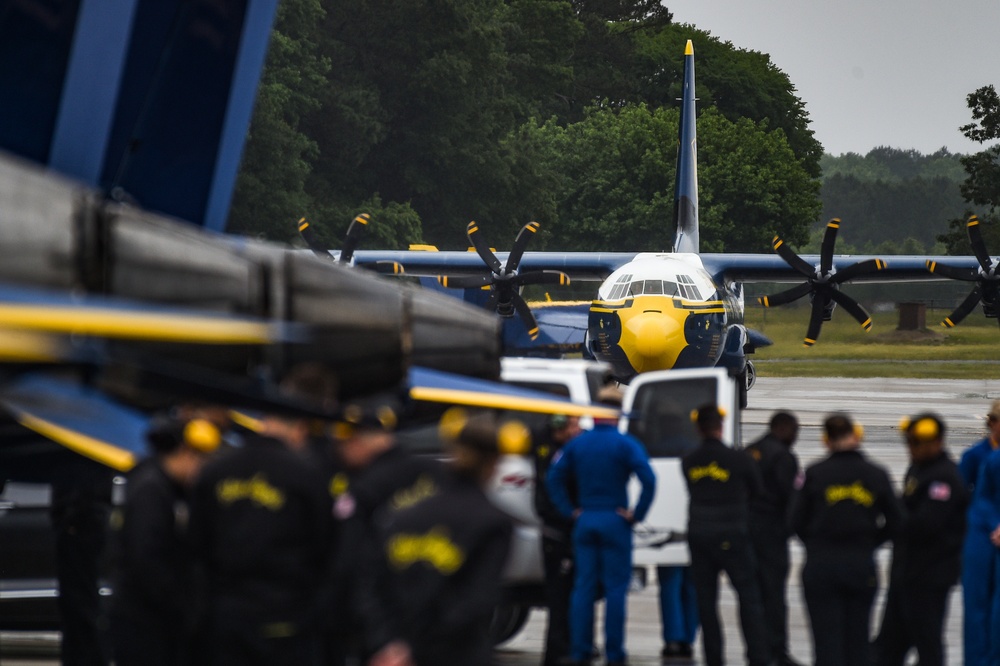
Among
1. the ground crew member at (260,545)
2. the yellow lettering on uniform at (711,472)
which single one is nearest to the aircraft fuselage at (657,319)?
the yellow lettering on uniform at (711,472)

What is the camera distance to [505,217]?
206 feet

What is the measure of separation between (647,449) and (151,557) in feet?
17.5

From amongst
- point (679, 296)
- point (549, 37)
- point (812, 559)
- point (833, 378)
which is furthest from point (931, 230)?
point (812, 559)

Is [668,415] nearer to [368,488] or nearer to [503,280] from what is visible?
[368,488]

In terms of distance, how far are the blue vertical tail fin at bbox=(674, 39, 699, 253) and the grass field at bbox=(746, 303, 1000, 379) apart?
17.2 meters

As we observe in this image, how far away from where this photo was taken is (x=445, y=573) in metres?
4.51

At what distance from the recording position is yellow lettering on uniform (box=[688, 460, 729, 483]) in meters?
8.67

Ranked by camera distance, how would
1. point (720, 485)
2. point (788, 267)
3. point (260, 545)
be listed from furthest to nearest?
point (788, 267)
point (720, 485)
point (260, 545)

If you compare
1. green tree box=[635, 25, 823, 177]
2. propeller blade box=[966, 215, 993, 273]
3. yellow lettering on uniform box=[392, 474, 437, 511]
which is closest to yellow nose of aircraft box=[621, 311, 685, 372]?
propeller blade box=[966, 215, 993, 273]

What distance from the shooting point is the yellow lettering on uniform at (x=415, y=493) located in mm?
4953

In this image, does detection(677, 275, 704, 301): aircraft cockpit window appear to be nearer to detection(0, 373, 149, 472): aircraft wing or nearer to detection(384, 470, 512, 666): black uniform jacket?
detection(0, 373, 149, 472): aircraft wing

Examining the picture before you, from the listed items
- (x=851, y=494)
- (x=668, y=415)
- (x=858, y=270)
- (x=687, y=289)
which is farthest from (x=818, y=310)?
(x=851, y=494)

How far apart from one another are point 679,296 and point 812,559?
16.7 m

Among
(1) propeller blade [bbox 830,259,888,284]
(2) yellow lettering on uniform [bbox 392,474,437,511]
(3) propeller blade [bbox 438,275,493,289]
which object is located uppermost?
(1) propeller blade [bbox 830,259,888,284]
